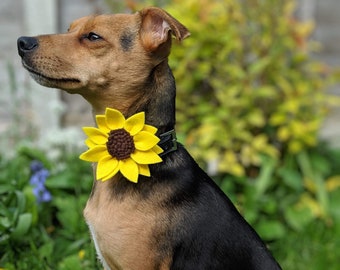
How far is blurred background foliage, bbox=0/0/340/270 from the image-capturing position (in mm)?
5730

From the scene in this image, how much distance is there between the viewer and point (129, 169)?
3.12 m

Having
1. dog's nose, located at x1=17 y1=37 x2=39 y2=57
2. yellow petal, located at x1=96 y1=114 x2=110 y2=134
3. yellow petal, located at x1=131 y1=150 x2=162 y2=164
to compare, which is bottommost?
yellow petal, located at x1=131 y1=150 x2=162 y2=164

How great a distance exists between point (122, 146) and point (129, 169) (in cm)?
12

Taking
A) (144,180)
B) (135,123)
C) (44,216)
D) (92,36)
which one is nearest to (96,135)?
(135,123)

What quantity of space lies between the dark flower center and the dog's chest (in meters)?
0.20

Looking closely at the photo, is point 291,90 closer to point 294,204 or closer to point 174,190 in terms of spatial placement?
point 294,204

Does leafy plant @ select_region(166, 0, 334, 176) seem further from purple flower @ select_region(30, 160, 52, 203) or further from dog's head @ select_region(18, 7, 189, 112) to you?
dog's head @ select_region(18, 7, 189, 112)

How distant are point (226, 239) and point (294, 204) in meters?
2.77

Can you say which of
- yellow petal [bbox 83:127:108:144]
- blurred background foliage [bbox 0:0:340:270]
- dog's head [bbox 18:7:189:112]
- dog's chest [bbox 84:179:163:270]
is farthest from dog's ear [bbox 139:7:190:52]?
blurred background foliage [bbox 0:0:340:270]

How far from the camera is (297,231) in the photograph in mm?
5656

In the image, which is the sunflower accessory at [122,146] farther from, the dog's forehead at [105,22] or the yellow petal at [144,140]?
the dog's forehead at [105,22]

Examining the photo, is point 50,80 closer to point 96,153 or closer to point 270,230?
point 96,153

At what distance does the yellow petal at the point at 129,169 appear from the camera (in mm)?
3094

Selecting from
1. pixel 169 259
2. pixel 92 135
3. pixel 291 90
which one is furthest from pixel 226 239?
pixel 291 90
